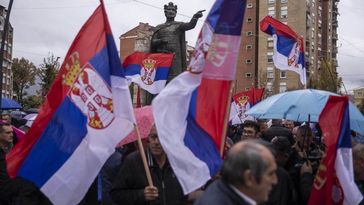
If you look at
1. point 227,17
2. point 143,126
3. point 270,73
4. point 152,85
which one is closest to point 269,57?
point 270,73

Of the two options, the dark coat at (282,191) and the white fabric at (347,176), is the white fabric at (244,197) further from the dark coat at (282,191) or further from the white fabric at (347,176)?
the white fabric at (347,176)

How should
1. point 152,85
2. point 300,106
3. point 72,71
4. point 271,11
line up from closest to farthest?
point 72,71, point 300,106, point 152,85, point 271,11

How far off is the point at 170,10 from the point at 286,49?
2.39 meters

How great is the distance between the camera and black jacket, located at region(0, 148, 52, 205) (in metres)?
4.56

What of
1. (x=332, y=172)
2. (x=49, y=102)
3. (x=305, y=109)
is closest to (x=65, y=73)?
(x=49, y=102)

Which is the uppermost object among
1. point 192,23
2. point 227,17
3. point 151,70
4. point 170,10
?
point 170,10

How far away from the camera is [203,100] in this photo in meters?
4.18

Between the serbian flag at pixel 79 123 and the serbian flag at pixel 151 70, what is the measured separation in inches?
217

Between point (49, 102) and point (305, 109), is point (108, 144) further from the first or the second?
point (305, 109)

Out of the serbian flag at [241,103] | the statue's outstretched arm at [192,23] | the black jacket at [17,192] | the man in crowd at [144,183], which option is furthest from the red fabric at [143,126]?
the serbian flag at [241,103]

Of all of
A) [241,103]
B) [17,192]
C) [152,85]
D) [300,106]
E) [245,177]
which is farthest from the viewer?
[241,103]

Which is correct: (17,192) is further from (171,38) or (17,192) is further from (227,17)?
(171,38)

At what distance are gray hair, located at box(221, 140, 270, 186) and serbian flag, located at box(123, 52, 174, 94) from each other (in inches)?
290

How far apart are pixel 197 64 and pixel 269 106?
211cm
